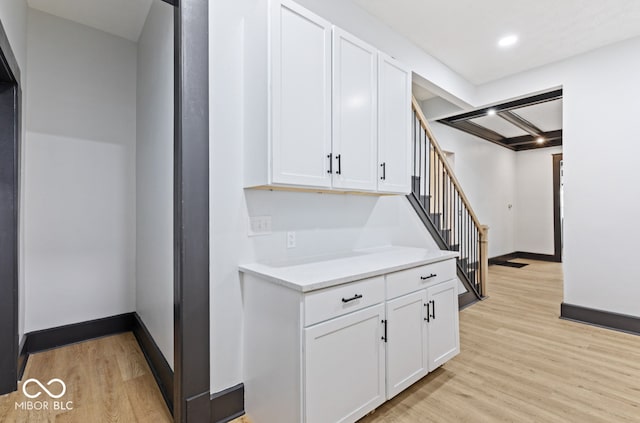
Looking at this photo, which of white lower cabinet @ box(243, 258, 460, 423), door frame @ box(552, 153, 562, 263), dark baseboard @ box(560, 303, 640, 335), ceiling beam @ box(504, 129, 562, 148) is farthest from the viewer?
door frame @ box(552, 153, 562, 263)

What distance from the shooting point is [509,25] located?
2.95m

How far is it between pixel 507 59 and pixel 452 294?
2.87 m

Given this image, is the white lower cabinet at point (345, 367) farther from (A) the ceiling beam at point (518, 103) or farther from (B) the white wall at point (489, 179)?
(B) the white wall at point (489, 179)

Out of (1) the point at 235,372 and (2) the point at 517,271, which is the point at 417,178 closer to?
(1) the point at 235,372

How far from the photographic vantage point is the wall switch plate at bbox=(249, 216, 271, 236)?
1.96 metres

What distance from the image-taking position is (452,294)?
2.41 m

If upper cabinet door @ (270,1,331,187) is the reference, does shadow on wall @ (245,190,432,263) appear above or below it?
below

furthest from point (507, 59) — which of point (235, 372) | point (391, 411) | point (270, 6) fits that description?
point (235, 372)

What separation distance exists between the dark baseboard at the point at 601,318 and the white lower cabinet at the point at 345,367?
2865mm

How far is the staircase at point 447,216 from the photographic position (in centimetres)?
354

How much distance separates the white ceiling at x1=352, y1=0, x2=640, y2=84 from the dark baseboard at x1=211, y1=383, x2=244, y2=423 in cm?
304

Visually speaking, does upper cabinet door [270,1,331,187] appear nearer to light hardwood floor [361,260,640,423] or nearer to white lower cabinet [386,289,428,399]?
white lower cabinet [386,289,428,399]

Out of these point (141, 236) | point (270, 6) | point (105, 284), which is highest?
point (270, 6)

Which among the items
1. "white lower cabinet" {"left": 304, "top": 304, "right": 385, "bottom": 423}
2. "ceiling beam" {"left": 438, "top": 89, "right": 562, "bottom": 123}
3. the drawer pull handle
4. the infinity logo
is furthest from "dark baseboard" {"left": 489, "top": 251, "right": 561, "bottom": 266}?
the infinity logo
